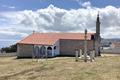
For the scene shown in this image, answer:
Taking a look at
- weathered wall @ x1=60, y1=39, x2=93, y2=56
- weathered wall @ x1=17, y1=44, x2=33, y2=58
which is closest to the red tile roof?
weathered wall @ x1=17, y1=44, x2=33, y2=58

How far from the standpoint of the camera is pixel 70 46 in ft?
244

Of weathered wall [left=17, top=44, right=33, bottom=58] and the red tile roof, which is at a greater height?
the red tile roof

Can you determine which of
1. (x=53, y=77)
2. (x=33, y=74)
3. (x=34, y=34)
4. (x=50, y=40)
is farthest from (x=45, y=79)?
(x=34, y=34)

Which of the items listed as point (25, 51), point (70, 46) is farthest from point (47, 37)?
point (25, 51)

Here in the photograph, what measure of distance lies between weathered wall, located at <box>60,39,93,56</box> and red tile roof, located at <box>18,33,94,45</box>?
3.80ft

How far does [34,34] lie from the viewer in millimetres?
79375

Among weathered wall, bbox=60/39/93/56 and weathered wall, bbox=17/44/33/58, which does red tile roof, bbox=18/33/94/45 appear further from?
weathered wall, bbox=60/39/93/56

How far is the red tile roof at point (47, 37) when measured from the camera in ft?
241

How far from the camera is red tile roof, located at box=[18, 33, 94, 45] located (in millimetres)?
73312

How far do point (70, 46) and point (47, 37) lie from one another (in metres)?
6.03

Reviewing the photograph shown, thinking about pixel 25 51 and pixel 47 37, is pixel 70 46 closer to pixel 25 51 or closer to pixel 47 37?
pixel 47 37

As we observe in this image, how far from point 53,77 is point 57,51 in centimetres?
4571

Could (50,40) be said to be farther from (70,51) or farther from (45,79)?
(45,79)

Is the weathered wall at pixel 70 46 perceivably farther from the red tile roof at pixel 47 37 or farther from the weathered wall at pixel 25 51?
the weathered wall at pixel 25 51
